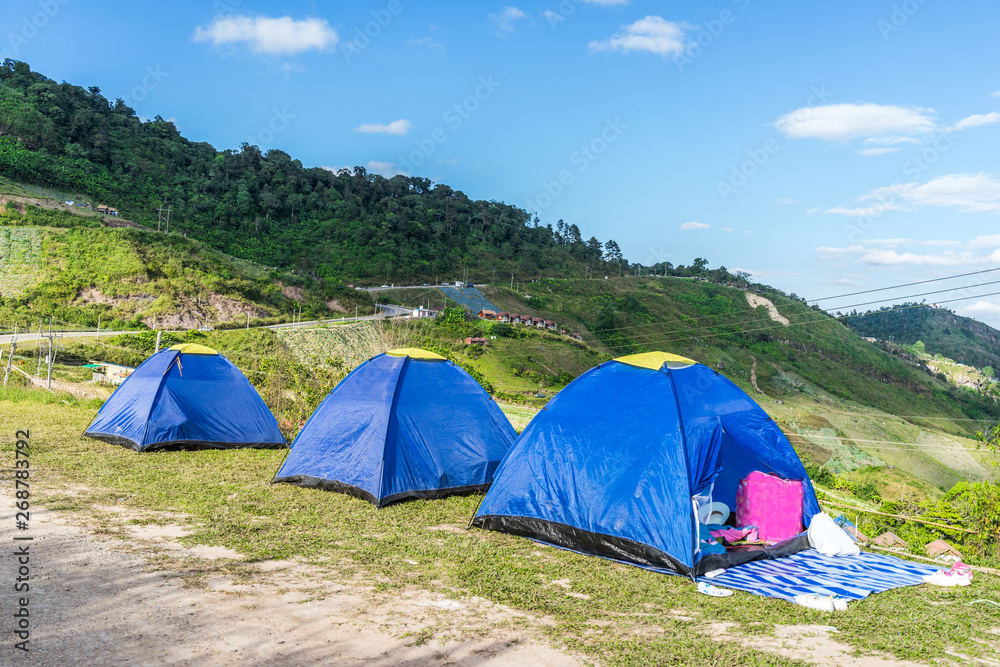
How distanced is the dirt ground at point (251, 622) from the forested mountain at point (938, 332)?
123330 millimetres

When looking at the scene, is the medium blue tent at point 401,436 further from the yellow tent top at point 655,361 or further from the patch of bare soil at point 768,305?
the patch of bare soil at point 768,305

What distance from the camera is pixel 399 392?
8.45 m

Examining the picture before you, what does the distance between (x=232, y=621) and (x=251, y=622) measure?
0.13 metres

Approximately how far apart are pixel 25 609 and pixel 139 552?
1.47m

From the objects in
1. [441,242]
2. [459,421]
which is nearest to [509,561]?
[459,421]

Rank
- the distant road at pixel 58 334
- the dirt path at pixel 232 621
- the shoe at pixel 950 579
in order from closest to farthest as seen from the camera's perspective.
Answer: the dirt path at pixel 232 621
the shoe at pixel 950 579
the distant road at pixel 58 334

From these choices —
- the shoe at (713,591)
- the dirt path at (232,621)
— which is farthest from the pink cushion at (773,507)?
the dirt path at (232,621)

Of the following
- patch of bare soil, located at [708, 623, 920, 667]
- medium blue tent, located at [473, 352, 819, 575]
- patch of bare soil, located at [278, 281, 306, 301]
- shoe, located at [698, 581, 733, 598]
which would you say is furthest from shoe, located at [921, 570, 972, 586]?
patch of bare soil, located at [278, 281, 306, 301]

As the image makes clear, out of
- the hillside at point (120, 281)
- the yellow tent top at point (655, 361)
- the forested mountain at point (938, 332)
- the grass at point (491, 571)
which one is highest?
the forested mountain at point (938, 332)

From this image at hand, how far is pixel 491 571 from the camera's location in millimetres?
5684

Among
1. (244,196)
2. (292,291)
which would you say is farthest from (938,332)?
(244,196)

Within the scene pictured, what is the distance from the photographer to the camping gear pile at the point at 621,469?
5.94 m

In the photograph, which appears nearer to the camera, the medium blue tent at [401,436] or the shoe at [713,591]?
the shoe at [713,591]

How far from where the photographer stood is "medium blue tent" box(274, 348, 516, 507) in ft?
26.4
